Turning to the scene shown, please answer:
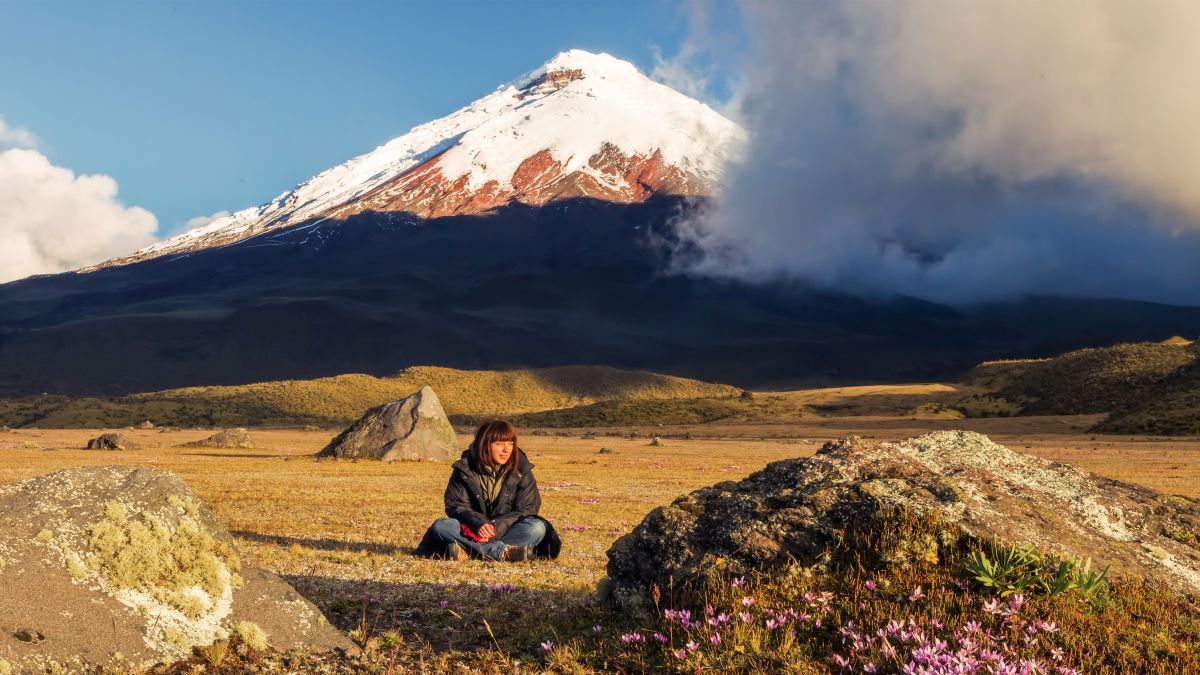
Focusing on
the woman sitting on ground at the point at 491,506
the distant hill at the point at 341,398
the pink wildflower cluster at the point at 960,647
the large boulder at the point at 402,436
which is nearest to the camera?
the pink wildflower cluster at the point at 960,647

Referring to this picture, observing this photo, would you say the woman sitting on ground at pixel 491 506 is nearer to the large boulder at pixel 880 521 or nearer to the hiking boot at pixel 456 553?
the hiking boot at pixel 456 553

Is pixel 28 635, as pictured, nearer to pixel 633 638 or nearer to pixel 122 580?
pixel 122 580

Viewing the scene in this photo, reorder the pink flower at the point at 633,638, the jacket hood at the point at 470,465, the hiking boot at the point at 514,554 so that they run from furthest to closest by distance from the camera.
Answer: the hiking boot at the point at 514,554
the jacket hood at the point at 470,465
the pink flower at the point at 633,638

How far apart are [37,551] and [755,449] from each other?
47.8 meters

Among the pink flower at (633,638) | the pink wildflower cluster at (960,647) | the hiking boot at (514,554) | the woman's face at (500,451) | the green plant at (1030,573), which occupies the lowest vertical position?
the hiking boot at (514,554)

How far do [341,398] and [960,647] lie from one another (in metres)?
107

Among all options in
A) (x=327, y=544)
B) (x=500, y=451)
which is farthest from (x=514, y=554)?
(x=327, y=544)

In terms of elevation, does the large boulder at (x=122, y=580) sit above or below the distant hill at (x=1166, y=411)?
above

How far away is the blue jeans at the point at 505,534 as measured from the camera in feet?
36.1

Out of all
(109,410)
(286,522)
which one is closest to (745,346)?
(109,410)

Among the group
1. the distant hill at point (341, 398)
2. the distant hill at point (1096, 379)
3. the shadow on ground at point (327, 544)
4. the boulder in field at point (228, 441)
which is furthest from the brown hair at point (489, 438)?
the distant hill at point (1096, 379)

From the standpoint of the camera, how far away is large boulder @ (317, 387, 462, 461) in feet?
116

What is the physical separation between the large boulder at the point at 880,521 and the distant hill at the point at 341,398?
3116 inches

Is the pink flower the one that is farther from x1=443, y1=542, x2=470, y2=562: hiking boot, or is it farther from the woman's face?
x1=443, y1=542, x2=470, y2=562: hiking boot
